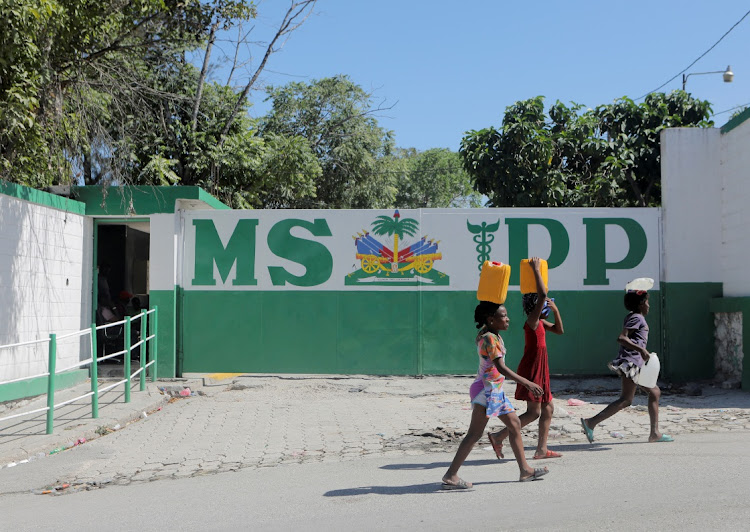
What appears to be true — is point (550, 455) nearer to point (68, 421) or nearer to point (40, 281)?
point (68, 421)

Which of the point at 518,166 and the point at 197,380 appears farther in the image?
the point at 518,166

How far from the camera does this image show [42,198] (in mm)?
11008

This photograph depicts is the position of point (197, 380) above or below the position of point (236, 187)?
below

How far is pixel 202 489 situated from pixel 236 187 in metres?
15.4

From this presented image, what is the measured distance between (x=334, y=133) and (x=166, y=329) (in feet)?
63.9

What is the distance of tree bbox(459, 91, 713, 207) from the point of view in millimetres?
19297

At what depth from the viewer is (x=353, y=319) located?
12664 millimetres

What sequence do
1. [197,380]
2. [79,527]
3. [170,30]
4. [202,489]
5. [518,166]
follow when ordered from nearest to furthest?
[79,527] → [202,489] → [197,380] → [170,30] → [518,166]

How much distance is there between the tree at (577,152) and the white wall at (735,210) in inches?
260

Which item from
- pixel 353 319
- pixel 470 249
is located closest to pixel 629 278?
pixel 470 249

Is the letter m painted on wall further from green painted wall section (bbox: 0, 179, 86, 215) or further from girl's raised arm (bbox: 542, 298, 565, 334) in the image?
girl's raised arm (bbox: 542, 298, 565, 334)

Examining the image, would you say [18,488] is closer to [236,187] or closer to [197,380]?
[197,380]

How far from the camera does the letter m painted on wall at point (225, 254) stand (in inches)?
501

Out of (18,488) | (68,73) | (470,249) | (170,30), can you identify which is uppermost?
(170,30)
